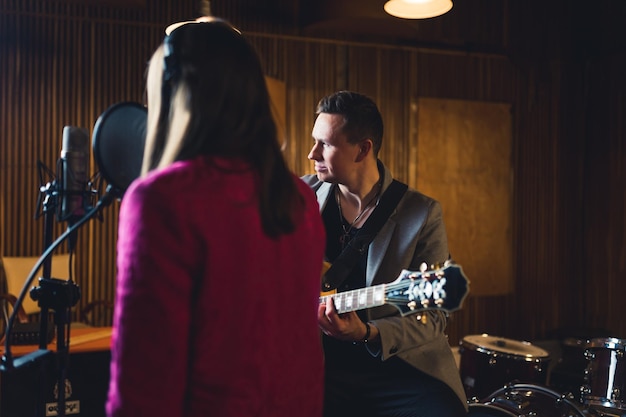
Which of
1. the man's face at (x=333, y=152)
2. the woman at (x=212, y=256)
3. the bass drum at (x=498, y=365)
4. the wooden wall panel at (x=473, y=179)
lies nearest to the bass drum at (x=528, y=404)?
the bass drum at (x=498, y=365)

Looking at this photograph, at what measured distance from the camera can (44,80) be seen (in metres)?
5.99

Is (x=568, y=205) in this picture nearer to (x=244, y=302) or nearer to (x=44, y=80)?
(x=44, y=80)

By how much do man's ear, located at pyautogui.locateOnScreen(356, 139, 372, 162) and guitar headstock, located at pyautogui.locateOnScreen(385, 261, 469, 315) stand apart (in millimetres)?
925

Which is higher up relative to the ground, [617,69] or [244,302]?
[617,69]

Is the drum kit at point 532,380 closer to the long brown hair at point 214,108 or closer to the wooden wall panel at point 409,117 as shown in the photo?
the long brown hair at point 214,108

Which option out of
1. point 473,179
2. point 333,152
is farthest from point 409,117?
point 333,152

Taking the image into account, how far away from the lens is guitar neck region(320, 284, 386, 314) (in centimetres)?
217

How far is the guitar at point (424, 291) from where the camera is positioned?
1.75m

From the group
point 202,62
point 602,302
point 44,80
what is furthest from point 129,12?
point 602,302

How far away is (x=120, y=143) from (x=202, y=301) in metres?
0.59

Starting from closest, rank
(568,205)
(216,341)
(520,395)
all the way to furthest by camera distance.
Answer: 1. (216,341)
2. (520,395)
3. (568,205)

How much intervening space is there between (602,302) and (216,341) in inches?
290

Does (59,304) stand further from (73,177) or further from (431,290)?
(431,290)

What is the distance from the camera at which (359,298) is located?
2.33 metres
